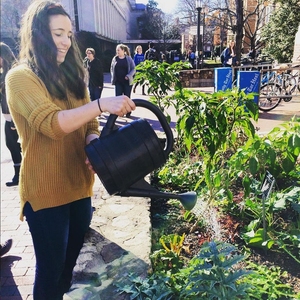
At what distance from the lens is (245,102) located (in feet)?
6.34

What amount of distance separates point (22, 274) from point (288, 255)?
1.68 m

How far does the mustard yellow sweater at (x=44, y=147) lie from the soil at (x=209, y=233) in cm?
92

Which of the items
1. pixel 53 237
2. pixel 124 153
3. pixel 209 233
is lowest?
pixel 209 233

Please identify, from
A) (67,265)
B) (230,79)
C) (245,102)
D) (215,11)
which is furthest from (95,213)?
(230,79)

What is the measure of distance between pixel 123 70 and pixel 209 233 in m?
4.74

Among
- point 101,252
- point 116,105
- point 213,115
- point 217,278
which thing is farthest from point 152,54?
point 217,278

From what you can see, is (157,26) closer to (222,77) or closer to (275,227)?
(222,77)

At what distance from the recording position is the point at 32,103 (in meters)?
1.12

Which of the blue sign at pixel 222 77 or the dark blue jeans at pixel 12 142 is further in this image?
the blue sign at pixel 222 77

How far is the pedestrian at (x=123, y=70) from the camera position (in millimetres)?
6109

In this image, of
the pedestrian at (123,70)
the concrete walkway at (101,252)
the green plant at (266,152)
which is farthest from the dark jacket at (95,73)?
the green plant at (266,152)

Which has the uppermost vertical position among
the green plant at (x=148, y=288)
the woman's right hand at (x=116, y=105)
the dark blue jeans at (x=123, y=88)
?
the woman's right hand at (x=116, y=105)

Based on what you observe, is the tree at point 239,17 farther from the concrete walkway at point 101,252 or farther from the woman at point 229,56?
the concrete walkway at point 101,252

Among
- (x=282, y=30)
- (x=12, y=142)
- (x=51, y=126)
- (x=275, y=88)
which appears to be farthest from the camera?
(x=275, y=88)
